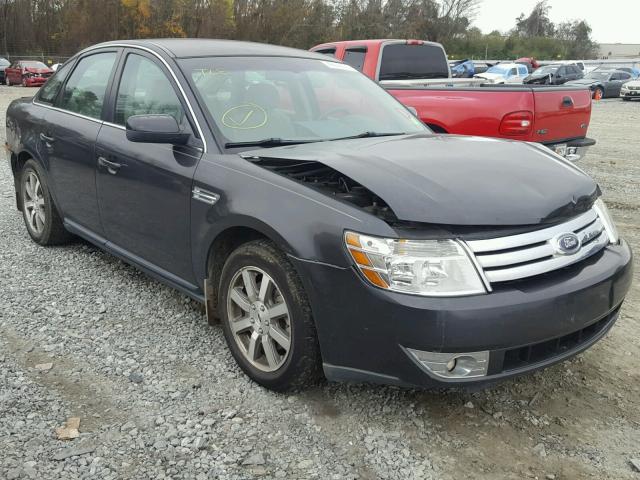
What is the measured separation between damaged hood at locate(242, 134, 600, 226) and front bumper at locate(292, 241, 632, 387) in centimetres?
30

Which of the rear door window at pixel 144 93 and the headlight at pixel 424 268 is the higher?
the rear door window at pixel 144 93

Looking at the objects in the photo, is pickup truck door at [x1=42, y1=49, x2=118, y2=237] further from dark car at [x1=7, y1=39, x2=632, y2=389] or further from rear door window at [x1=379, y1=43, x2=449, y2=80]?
rear door window at [x1=379, y1=43, x2=449, y2=80]

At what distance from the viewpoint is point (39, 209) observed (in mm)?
5207

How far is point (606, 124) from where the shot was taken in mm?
17375

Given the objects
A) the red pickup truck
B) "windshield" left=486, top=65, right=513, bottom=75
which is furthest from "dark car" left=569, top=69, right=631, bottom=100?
the red pickup truck

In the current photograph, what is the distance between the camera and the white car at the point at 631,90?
28.3m

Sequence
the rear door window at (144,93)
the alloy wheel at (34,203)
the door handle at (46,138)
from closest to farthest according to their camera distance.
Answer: the rear door window at (144,93)
the door handle at (46,138)
the alloy wheel at (34,203)

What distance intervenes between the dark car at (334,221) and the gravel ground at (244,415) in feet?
0.88

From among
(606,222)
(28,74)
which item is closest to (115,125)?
→ (606,222)

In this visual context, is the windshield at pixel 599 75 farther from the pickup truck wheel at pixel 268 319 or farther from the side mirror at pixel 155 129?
the pickup truck wheel at pixel 268 319

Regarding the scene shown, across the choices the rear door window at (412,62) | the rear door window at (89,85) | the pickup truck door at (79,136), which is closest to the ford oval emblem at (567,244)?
the pickup truck door at (79,136)

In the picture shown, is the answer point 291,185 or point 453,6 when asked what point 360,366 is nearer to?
point 291,185

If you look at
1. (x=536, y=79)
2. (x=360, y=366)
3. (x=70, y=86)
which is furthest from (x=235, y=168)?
(x=536, y=79)

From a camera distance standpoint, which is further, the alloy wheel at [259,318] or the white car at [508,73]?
the white car at [508,73]
